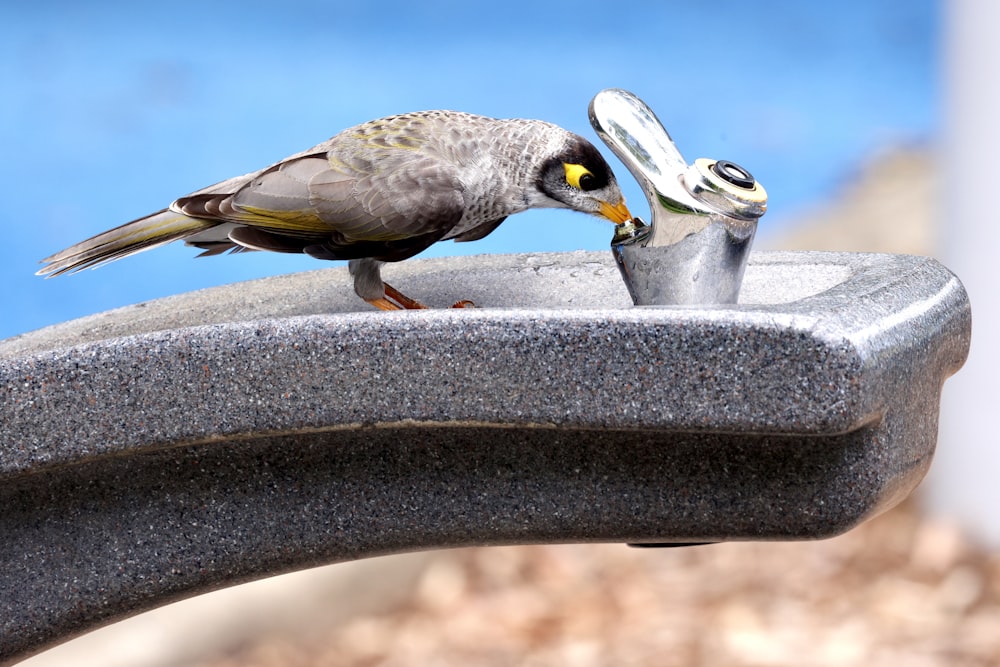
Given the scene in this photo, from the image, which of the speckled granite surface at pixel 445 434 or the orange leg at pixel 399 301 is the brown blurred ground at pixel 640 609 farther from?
the speckled granite surface at pixel 445 434

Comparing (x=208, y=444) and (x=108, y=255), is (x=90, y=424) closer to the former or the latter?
(x=208, y=444)

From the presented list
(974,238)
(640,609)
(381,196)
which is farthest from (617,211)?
(640,609)

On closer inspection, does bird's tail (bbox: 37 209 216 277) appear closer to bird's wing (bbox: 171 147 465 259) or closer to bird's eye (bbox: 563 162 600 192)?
bird's wing (bbox: 171 147 465 259)

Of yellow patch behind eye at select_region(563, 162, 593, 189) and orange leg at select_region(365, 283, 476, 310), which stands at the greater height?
yellow patch behind eye at select_region(563, 162, 593, 189)

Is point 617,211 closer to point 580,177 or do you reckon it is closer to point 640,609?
point 580,177

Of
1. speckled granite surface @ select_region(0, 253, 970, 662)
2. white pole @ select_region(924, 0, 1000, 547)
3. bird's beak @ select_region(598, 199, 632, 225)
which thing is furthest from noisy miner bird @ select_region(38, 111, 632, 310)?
white pole @ select_region(924, 0, 1000, 547)

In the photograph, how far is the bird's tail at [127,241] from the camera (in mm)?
1196

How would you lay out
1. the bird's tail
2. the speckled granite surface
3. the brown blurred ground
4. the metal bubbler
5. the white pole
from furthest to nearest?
the brown blurred ground, the white pole, the bird's tail, the metal bubbler, the speckled granite surface

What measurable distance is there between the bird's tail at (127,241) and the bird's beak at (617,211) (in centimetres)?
37

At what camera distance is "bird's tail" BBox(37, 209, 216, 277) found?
3.92 feet

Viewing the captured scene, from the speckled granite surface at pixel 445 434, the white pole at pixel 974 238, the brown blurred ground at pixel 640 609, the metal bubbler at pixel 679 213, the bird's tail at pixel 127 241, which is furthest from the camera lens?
the brown blurred ground at pixel 640 609

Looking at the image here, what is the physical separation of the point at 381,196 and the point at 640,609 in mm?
1691

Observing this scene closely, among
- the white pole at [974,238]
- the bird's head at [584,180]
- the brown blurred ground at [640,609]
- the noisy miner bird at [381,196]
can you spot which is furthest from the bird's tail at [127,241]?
the white pole at [974,238]

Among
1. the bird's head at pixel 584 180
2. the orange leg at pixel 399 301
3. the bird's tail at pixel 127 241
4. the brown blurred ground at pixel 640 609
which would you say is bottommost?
the brown blurred ground at pixel 640 609
